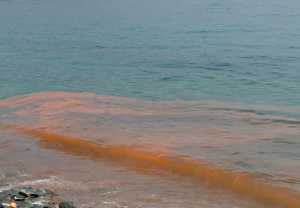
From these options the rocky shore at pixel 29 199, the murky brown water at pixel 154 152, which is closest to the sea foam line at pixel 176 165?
the murky brown water at pixel 154 152

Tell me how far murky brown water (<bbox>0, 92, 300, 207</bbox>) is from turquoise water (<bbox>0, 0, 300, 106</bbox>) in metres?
1.94

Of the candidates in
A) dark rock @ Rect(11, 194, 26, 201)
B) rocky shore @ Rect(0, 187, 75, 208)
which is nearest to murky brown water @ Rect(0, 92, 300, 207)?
rocky shore @ Rect(0, 187, 75, 208)

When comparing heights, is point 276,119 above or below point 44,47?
below

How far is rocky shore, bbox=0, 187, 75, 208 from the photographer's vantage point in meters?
5.88

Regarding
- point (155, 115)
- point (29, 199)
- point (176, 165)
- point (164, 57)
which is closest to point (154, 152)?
point (176, 165)

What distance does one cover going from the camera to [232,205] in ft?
23.7

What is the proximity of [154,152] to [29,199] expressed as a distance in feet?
13.4

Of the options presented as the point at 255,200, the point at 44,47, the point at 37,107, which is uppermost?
the point at 44,47

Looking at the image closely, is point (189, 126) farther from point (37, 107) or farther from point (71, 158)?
point (37, 107)

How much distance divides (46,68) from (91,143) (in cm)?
1114

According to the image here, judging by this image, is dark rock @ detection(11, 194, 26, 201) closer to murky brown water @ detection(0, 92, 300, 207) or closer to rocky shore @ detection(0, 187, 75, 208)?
rocky shore @ detection(0, 187, 75, 208)

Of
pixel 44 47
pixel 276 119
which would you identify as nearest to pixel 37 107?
pixel 276 119

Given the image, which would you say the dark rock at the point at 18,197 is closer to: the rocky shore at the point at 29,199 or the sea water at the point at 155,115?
the rocky shore at the point at 29,199

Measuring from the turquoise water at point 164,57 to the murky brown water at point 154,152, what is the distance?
1.94m
